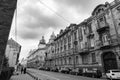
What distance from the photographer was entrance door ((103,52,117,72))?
66.3 ft

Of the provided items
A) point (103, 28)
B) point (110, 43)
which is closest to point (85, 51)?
point (110, 43)

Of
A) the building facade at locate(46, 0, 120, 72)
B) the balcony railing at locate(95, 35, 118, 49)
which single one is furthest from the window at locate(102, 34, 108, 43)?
the balcony railing at locate(95, 35, 118, 49)

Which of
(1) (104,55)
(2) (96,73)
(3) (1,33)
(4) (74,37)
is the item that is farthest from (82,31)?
(3) (1,33)

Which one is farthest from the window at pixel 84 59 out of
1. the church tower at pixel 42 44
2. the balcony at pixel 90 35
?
the church tower at pixel 42 44

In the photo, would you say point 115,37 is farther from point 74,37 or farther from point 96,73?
point 74,37

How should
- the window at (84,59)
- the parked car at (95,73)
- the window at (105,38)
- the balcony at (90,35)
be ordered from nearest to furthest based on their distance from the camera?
the parked car at (95,73) < the window at (105,38) < the balcony at (90,35) < the window at (84,59)

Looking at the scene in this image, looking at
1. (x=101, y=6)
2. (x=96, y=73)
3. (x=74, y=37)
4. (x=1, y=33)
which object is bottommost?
(x=96, y=73)

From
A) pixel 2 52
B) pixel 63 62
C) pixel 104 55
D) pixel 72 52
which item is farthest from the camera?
pixel 63 62

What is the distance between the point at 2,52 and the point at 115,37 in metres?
21.2

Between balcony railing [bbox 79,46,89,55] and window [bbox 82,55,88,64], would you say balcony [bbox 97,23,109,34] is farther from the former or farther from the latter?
window [bbox 82,55,88,64]

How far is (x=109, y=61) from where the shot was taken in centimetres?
2108

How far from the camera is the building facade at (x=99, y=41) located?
2044 centimetres

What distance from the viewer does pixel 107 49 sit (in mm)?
21172

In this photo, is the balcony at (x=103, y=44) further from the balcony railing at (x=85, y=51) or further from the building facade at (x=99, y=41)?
the balcony railing at (x=85, y=51)
